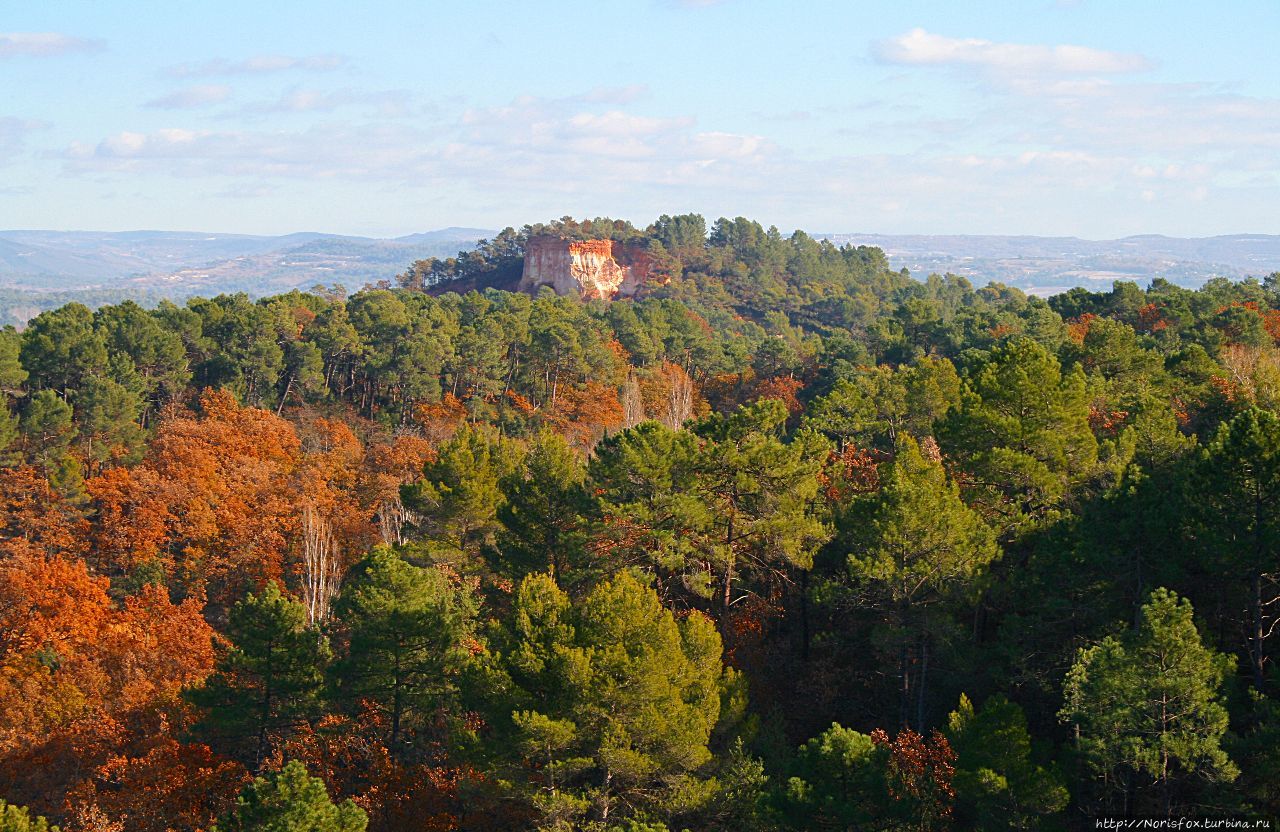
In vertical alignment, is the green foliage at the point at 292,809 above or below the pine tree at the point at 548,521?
below

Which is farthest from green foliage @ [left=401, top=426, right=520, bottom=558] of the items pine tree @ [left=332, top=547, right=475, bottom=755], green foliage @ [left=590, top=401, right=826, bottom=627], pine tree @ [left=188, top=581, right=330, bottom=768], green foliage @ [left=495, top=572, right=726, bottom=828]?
green foliage @ [left=495, top=572, right=726, bottom=828]

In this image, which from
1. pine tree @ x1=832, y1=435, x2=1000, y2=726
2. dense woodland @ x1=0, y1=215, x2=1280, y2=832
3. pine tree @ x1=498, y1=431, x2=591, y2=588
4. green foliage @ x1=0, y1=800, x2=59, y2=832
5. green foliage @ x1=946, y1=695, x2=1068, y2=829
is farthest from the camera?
pine tree @ x1=498, y1=431, x2=591, y2=588

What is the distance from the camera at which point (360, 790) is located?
21062mm

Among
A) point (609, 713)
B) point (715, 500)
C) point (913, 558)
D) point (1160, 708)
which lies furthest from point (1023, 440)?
point (609, 713)

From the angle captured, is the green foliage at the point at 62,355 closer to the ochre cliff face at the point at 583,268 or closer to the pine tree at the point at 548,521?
the pine tree at the point at 548,521

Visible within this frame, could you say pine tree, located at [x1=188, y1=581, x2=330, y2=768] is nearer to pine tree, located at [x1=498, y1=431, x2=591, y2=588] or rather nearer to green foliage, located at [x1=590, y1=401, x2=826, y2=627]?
pine tree, located at [x1=498, y1=431, x2=591, y2=588]

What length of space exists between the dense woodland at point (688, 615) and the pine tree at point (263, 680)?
2.8 inches

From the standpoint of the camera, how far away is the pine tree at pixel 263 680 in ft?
72.3

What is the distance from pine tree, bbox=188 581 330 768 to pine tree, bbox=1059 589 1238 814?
14.5m

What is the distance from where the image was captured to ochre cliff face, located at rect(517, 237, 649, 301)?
350 ft

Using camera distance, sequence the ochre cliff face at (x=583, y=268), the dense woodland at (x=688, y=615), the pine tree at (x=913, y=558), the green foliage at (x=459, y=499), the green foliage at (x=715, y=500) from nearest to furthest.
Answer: the dense woodland at (x=688, y=615) < the pine tree at (x=913, y=558) < the green foliage at (x=715, y=500) < the green foliage at (x=459, y=499) < the ochre cliff face at (x=583, y=268)

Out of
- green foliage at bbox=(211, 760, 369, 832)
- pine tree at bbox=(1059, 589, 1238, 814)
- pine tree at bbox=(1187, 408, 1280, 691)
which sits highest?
pine tree at bbox=(1187, 408, 1280, 691)

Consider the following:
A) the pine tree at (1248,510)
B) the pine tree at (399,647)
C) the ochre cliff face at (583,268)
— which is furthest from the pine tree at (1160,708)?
the ochre cliff face at (583,268)

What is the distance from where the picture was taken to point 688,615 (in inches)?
951
